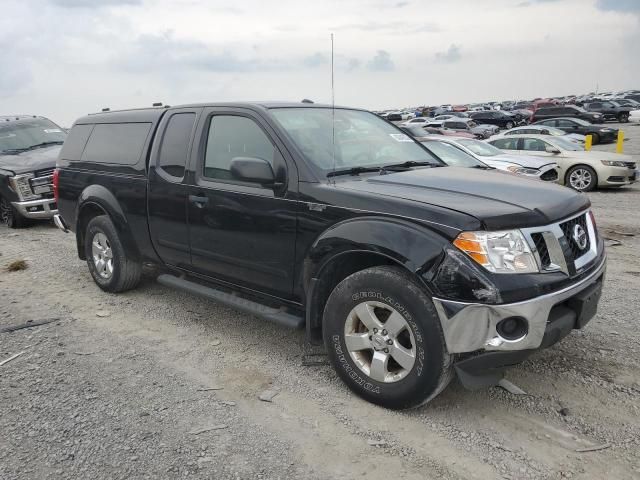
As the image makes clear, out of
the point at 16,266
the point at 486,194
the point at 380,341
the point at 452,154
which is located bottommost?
the point at 16,266

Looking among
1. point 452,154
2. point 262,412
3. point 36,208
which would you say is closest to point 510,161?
point 452,154

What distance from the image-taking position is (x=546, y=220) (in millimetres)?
3061

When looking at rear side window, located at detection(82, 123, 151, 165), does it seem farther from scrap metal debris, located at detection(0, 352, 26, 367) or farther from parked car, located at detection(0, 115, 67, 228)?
parked car, located at detection(0, 115, 67, 228)

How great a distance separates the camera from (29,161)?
938 centimetres

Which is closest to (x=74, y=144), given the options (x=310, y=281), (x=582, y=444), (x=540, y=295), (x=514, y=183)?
(x=310, y=281)

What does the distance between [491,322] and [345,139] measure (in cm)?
186

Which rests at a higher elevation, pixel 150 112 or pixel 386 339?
pixel 150 112

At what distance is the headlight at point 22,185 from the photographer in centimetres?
904

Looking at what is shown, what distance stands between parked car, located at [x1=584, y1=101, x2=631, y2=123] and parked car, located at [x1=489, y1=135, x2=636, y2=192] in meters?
30.7

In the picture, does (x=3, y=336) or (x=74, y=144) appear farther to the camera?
(x=74, y=144)

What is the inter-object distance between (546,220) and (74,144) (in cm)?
489

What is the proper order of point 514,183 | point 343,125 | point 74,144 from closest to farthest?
point 514,183
point 343,125
point 74,144

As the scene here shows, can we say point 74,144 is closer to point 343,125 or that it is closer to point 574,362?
point 343,125

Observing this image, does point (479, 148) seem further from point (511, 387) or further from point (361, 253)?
point (361, 253)
